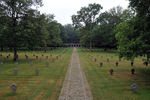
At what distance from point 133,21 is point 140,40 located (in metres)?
3.12

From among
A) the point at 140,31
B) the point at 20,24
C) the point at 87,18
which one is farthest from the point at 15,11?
the point at 87,18

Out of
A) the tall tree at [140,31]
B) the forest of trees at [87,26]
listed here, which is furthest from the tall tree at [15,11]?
the tall tree at [140,31]

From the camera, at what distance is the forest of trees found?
13664 millimetres

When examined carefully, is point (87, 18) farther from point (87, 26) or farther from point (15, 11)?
point (15, 11)

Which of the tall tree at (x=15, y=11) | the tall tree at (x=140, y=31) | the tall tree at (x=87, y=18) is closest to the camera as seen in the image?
the tall tree at (x=140, y=31)

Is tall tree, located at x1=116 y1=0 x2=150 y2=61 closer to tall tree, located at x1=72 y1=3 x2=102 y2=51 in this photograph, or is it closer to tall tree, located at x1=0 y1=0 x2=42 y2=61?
tall tree, located at x1=0 y1=0 x2=42 y2=61

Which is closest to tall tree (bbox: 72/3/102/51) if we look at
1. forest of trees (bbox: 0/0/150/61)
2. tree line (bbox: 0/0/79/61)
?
forest of trees (bbox: 0/0/150/61)

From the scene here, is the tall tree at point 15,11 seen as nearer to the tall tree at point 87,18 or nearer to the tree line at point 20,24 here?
the tree line at point 20,24

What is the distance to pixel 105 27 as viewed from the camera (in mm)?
61562

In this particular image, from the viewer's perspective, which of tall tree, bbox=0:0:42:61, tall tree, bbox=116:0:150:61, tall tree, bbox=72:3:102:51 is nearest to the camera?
tall tree, bbox=116:0:150:61

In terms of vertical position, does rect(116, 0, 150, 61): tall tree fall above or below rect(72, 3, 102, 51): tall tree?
below

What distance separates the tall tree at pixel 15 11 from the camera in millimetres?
26188

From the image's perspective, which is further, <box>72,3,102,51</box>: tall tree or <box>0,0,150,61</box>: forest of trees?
<box>72,3,102,51</box>: tall tree

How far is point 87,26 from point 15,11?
38.3 metres
